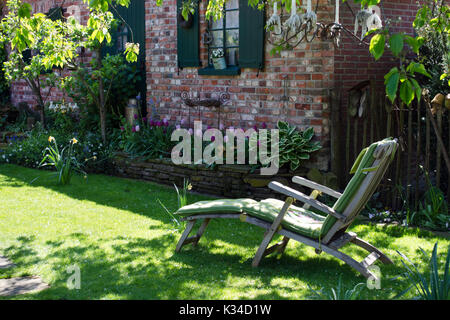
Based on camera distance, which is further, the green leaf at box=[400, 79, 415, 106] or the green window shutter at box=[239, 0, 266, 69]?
the green window shutter at box=[239, 0, 266, 69]

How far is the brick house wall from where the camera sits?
280 inches

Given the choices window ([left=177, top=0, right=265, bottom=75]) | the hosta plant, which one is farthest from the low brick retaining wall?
window ([left=177, top=0, right=265, bottom=75])

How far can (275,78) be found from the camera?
7.54m

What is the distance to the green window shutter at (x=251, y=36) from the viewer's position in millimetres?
7602

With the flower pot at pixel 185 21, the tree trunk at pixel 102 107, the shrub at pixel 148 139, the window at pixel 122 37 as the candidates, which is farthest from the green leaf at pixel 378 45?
the window at pixel 122 37

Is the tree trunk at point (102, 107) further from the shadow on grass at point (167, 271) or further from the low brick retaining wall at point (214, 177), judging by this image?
the shadow on grass at point (167, 271)

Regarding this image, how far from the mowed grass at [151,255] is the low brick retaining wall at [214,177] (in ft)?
2.22

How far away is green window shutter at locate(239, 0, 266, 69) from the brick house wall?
0.33ft

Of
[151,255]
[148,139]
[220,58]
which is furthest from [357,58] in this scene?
[151,255]

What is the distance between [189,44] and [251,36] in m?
1.33

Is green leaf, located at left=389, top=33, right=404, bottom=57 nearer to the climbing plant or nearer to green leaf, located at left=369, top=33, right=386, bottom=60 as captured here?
green leaf, located at left=369, top=33, right=386, bottom=60

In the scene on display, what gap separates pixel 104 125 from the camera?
31.3 ft
